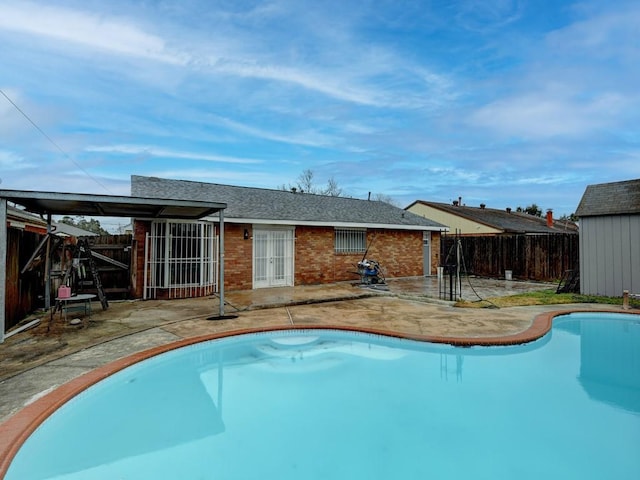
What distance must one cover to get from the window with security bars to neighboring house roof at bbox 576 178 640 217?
23.8 feet

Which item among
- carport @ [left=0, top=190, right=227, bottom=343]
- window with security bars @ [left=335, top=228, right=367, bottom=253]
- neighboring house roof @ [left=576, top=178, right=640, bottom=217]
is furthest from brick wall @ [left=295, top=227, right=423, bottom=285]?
neighboring house roof @ [left=576, top=178, right=640, bottom=217]

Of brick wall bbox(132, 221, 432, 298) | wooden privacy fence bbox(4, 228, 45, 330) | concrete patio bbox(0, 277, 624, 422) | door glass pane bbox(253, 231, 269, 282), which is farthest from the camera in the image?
door glass pane bbox(253, 231, 269, 282)

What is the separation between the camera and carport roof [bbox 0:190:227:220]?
21.0 feet

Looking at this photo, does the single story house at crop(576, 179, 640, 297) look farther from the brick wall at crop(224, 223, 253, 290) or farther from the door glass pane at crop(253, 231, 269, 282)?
the brick wall at crop(224, 223, 253, 290)

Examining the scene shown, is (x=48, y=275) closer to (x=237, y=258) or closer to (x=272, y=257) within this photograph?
(x=237, y=258)

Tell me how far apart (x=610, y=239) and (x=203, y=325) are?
37.7 feet

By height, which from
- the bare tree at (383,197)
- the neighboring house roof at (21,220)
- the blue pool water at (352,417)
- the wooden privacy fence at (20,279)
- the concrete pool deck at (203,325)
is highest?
the bare tree at (383,197)

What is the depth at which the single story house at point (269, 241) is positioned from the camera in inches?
404

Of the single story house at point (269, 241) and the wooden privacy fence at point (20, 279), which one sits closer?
the wooden privacy fence at point (20, 279)

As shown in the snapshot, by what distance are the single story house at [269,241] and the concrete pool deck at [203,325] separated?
33.6 inches

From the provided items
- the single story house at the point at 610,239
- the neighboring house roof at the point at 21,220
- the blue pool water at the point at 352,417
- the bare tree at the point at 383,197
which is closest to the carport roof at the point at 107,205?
the neighboring house roof at the point at 21,220

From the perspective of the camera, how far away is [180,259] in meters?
10.5

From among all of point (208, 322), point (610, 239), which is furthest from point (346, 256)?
point (610, 239)

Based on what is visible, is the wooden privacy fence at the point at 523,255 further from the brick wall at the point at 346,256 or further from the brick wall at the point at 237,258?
the brick wall at the point at 237,258
